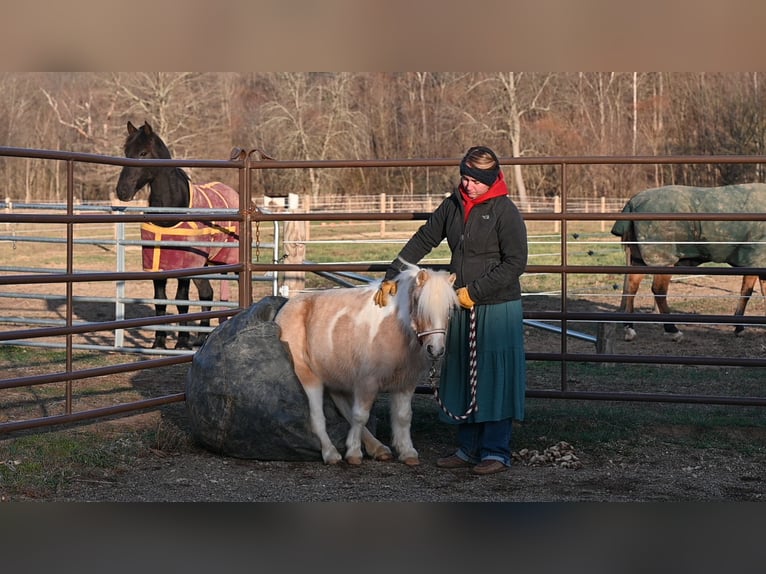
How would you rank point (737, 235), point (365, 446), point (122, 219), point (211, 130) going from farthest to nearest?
point (211, 130)
point (737, 235)
point (122, 219)
point (365, 446)

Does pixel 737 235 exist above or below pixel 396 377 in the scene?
above

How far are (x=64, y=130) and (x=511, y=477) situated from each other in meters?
35.6

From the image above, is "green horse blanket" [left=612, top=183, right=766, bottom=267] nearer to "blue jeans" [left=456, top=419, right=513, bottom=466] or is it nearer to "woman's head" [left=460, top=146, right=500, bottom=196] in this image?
"blue jeans" [left=456, top=419, right=513, bottom=466]

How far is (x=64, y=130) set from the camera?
123 feet

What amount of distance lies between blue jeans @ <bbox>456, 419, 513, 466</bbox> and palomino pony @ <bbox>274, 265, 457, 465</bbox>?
30cm

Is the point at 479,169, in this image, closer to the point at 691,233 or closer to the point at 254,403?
the point at 254,403

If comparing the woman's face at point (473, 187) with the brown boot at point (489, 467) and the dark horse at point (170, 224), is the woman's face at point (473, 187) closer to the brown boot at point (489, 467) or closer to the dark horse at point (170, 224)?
the brown boot at point (489, 467)

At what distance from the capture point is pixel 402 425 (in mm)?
5316

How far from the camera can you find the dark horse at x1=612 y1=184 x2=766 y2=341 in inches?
404

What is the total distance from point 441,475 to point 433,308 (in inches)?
37.9

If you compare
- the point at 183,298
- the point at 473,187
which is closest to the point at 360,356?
the point at 473,187

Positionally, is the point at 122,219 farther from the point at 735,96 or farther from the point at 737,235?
the point at 735,96

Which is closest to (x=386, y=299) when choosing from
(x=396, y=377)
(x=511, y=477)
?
(x=396, y=377)

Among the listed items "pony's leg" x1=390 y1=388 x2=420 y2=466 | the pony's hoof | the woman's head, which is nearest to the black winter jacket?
the woman's head
